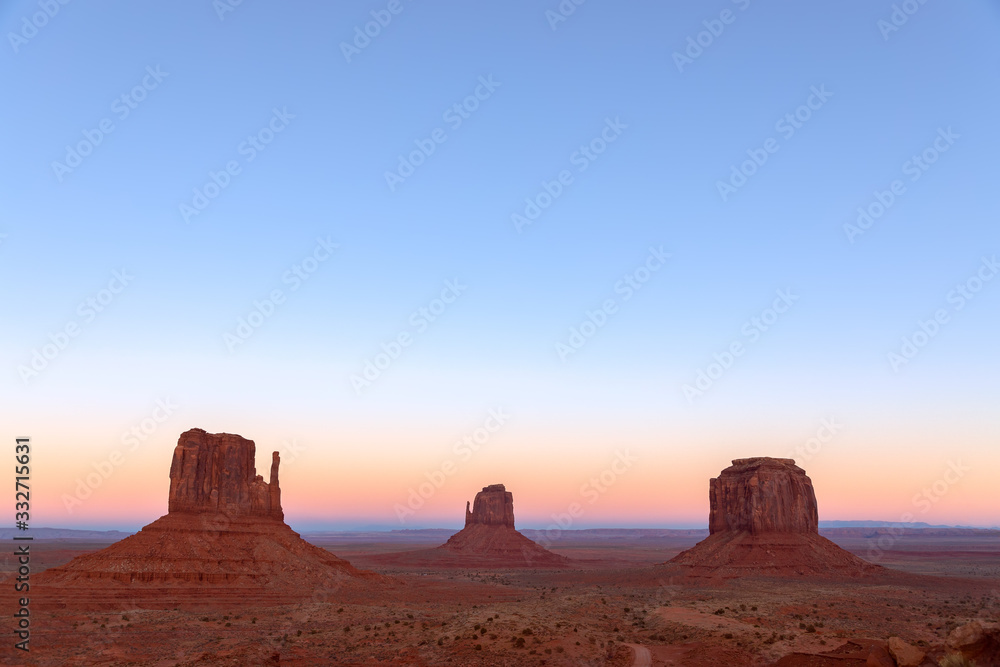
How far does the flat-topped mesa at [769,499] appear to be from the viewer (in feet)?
303

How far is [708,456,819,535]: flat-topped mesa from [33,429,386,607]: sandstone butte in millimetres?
50280

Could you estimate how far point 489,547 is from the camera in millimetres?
154750

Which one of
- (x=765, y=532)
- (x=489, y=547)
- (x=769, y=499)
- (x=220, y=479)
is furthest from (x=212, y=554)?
(x=489, y=547)

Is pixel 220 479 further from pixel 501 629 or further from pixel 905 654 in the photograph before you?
pixel 905 654

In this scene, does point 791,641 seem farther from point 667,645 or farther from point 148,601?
point 148,601

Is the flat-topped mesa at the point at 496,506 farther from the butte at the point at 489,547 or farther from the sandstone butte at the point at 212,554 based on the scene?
the sandstone butte at the point at 212,554

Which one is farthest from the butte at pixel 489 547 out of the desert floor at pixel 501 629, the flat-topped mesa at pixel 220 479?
the desert floor at pixel 501 629

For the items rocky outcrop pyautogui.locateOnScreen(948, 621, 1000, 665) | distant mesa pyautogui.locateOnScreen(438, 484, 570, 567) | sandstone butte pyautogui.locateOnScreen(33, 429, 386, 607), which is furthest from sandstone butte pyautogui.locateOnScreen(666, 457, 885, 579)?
rocky outcrop pyautogui.locateOnScreen(948, 621, 1000, 665)

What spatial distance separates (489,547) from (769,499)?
77.6 meters

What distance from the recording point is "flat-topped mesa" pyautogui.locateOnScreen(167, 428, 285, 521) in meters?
72.6

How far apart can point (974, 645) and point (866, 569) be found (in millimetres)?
76437

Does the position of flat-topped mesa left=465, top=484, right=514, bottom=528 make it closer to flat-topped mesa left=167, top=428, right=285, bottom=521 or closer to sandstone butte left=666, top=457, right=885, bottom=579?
sandstone butte left=666, top=457, right=885, bottom=579

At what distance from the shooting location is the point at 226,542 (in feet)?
230

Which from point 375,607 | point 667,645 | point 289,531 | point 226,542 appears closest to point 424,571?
point 289,531
